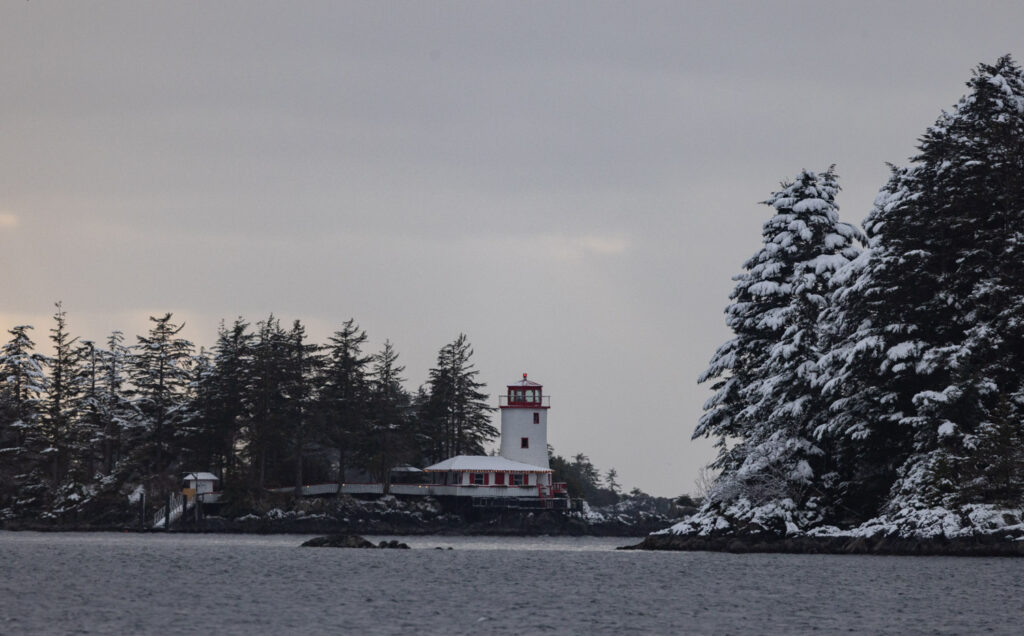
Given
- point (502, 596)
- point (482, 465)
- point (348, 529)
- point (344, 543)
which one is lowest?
point (502, 596)

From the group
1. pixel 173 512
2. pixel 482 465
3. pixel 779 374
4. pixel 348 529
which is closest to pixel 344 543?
pixel 779 374

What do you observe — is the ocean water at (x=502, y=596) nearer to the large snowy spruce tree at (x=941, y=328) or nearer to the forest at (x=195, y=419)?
the large snowy spruce tree at (x=941, y=328)

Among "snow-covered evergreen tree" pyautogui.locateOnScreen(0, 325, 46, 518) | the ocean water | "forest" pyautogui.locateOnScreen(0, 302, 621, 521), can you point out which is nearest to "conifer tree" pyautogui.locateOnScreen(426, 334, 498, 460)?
"forest" pyautogui.locateOnScreen(0, 302, 621, 521)

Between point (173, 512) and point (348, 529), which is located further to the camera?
point (173, 512)

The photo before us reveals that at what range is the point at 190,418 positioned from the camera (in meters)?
90.6

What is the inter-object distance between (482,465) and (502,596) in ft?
227

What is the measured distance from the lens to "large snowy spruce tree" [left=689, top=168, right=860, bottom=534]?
4500cm

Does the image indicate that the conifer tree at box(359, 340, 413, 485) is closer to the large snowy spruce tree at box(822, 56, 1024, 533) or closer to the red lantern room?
the red lantern room

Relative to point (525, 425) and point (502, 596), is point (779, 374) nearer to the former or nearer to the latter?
point (502, 596)

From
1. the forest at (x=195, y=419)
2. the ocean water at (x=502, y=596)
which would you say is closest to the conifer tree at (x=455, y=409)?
the forest at (x=195, y=419)

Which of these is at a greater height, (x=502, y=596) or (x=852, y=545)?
(x=852, y=545)

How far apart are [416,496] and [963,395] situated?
60.0 meters

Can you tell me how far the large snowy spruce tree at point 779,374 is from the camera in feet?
148

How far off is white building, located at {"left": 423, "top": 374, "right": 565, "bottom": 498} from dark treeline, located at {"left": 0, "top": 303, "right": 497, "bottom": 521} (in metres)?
4.38
